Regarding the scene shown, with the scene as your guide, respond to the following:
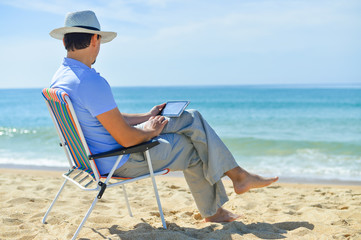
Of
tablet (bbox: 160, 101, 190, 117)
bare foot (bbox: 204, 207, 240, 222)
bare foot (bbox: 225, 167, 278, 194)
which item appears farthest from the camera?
bare foot (bbox: 204, 207, 240, 222)

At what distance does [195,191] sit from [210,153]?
0.37 metres

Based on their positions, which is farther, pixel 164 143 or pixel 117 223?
pixel 117 223

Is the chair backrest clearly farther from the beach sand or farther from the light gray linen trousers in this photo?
the beach sand

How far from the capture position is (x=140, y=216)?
3.28 metres

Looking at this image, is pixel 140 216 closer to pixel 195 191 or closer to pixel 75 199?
pixel 195 191

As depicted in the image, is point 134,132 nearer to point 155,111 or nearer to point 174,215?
point 155,111

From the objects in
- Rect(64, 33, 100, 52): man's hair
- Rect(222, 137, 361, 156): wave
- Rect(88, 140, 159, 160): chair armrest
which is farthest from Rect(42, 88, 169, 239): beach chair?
Rect(222, 137, 361, 156): wave

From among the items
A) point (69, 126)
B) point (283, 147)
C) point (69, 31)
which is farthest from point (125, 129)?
point (283, 147)

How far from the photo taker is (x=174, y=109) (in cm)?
288

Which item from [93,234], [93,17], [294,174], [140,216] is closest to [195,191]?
[140,216]

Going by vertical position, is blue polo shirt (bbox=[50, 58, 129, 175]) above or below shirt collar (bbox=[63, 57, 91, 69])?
below

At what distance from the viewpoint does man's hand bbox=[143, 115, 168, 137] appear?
8.71 ft

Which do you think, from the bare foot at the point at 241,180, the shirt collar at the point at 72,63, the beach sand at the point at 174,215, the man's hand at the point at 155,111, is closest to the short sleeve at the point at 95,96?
the shirt collar at the point at 72,63

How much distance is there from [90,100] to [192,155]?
90 cm
